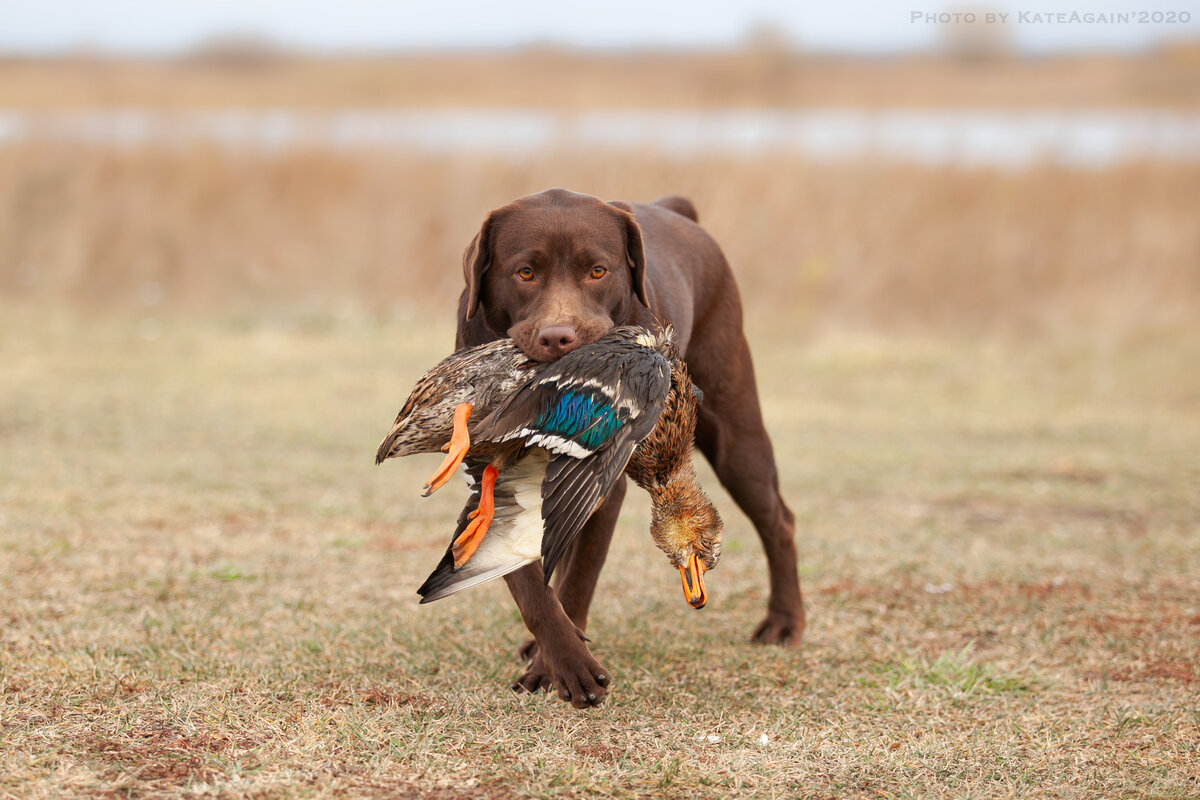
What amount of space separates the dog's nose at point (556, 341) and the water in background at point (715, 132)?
898 centimetres

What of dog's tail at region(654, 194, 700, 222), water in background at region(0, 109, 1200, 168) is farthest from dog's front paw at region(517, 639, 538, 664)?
water in background at region(0, 109, 1200, 168)

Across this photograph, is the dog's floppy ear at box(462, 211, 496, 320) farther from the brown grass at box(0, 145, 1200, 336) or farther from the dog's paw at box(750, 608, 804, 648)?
the brown grass at box(0, 145, 1200, 336)

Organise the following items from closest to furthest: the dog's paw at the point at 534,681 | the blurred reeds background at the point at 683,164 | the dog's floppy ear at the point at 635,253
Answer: the dog's paw at the point at 534,681, the dog's floppy ear at the point at 635,253, the blurred reeds background at the point at 683,164

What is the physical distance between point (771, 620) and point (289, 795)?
2004mm

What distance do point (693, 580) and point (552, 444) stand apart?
1.88ft

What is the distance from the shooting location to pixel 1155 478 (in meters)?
7.06

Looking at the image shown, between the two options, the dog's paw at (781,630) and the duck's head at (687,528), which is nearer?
the duck's head at (687,528)

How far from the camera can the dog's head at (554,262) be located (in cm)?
351

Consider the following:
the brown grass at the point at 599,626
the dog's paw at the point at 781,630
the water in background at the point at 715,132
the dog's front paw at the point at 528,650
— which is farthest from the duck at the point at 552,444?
the water in background at the point at 715,132

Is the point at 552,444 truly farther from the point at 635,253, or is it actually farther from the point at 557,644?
the point at 635,253

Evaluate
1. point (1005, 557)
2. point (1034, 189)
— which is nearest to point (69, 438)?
point (1005, 557)

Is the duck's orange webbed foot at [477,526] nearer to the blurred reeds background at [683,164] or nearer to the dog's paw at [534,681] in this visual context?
the dog's paw at [534,681]

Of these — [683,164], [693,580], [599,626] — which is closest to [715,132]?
[683,164]

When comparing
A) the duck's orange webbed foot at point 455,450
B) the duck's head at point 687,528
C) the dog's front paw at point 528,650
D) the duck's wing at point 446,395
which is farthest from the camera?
the dog's front paw at point 528,650
